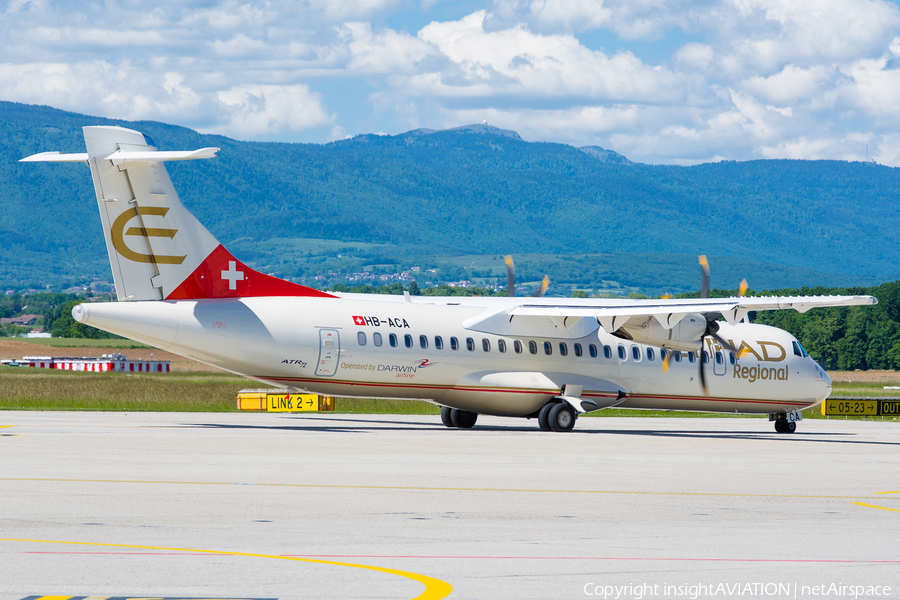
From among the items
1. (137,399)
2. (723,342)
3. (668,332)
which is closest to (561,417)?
(668,332)

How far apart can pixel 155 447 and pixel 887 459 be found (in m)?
15.8

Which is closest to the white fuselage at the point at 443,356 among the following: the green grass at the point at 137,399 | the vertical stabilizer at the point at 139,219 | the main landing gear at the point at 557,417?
the main landing gear at the point at 557,417

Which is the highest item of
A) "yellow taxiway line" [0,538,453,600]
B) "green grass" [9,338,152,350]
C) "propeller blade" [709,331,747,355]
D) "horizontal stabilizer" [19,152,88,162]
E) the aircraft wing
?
"horizontal stabilizer" [19,152,88,162]

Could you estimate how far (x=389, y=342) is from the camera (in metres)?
30.6

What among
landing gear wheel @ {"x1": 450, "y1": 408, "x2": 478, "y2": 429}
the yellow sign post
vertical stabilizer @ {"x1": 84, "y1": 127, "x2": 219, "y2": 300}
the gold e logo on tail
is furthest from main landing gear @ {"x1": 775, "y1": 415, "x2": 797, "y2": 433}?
the gold e logo on tail

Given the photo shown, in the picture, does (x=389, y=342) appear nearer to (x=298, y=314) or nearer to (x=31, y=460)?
(x=298, y=314)

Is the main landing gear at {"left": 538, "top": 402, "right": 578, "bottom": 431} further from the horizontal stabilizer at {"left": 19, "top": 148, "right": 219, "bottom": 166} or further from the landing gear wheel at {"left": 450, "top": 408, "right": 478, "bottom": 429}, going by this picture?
the horizontal stabilizer at {"left": 19, "top": 148, "right": 219, "bottom": 166}

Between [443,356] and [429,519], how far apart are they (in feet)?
58.4

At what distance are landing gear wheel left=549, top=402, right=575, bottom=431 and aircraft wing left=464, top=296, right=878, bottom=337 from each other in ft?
7.08

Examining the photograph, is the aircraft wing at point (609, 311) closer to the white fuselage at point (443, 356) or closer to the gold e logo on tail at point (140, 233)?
the white fuselage at point (443, 356)

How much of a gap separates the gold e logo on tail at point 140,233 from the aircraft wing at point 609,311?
8638mm

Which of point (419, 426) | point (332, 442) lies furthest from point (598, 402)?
point (332, 442)

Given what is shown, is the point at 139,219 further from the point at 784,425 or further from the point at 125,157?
the point at 784,425

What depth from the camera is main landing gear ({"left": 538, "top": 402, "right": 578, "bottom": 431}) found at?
3244cm
